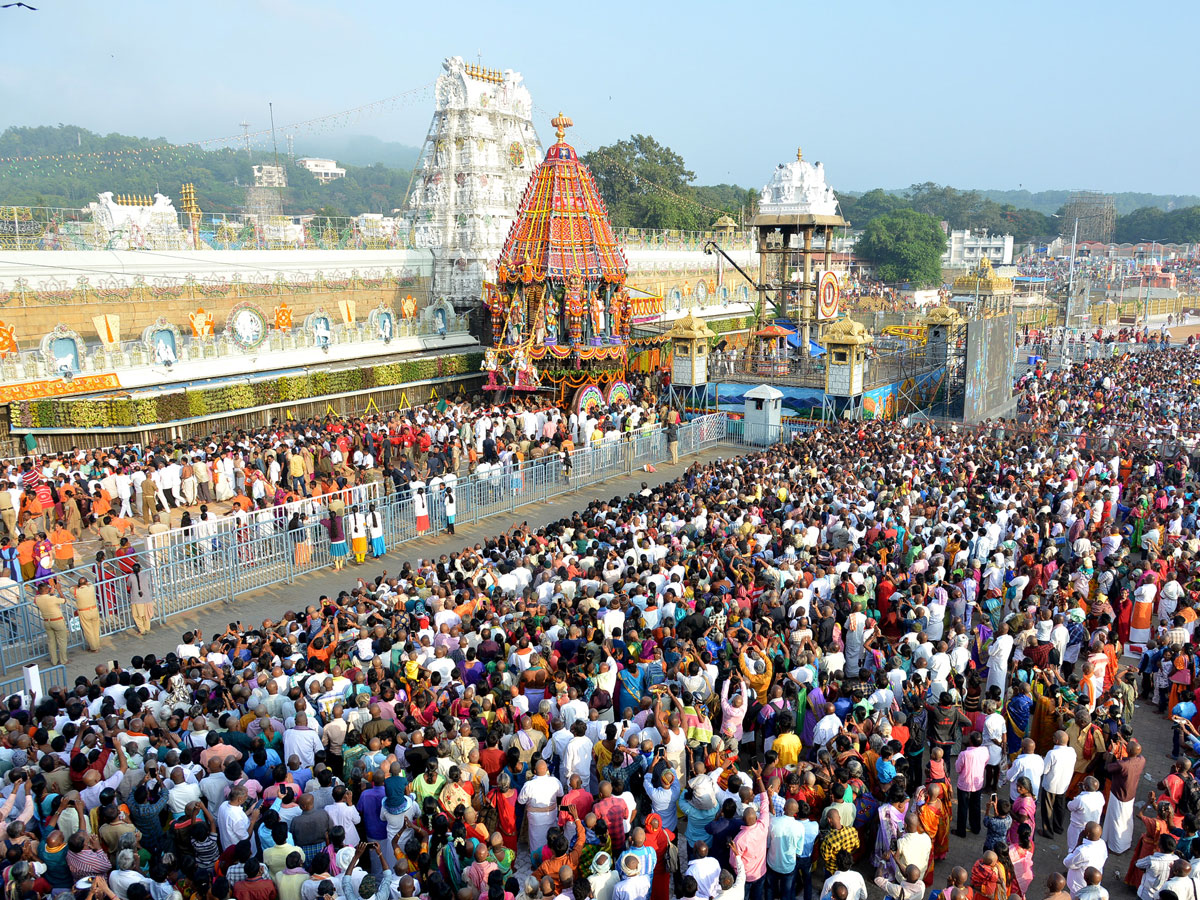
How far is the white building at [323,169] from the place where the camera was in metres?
138

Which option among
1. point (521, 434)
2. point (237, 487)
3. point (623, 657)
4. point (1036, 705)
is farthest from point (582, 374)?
point (1036, 705)

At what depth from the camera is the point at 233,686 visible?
8742mm

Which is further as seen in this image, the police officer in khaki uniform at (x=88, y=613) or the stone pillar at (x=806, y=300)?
the stone pillar at (x=806, y=300)

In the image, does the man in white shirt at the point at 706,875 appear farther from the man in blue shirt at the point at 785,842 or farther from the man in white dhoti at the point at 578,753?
the man in white dhoti at the point at 578,753

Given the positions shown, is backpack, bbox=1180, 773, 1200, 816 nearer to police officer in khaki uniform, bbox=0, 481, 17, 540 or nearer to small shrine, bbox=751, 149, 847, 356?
police officer in khaki uniform, bbox=0, 481, 17, 540

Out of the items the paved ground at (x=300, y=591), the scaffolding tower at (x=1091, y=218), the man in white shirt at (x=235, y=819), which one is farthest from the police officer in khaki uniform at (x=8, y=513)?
the scaffolding tower at (x=1091, y=218)

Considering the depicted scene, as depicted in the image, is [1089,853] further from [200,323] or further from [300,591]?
[200,323]

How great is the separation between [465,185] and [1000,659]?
95.9 ft

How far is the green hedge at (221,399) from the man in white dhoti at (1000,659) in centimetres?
1944

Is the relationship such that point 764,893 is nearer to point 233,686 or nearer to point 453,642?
point 453,642

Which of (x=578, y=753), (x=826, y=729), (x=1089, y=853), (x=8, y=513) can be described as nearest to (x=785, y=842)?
(x=826, y=729)

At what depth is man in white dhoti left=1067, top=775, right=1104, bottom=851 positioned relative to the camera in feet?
22.3

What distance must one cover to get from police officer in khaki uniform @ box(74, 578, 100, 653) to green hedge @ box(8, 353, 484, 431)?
33.3ft

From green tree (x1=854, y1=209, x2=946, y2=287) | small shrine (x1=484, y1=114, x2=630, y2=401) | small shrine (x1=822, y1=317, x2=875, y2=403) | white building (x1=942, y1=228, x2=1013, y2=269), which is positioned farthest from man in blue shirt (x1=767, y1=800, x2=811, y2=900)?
white building (x1=942, y1=228, x2=1013, y2=269)
